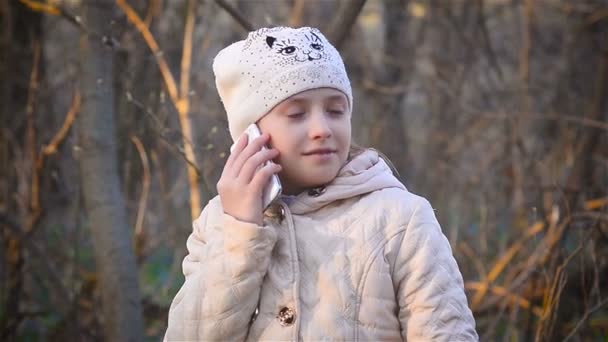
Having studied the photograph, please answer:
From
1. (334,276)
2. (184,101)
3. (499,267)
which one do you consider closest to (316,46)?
(334,276)

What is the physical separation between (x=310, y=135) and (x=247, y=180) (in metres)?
0.20

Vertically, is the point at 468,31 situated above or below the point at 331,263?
above

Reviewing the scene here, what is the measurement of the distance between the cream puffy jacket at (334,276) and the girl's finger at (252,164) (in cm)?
12

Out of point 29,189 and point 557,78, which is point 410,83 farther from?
point 29,189

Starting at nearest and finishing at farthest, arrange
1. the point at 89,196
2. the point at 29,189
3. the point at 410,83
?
the point at 89,196 → the point at 29,189 → the point at 410,83

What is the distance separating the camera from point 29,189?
195 inches


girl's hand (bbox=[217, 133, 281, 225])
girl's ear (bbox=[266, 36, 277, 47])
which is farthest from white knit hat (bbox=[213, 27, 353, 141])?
girl's hand (bbox=[217, 133, 281, 225])

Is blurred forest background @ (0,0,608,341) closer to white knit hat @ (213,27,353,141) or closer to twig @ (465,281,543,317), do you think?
twig @ (465,281,543,317)

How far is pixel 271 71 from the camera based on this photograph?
2.33 meters

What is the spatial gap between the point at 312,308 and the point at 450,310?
1.09 ft

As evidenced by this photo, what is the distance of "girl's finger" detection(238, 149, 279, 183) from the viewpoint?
2.24m

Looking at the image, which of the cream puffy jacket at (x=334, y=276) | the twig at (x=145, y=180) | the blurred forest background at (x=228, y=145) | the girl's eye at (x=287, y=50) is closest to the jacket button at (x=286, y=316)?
the cream puffy jacket at (x=334, y=276)

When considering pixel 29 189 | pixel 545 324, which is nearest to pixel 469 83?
pixel 29 189

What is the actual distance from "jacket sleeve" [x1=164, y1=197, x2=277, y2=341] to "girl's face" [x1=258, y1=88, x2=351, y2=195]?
19cm
